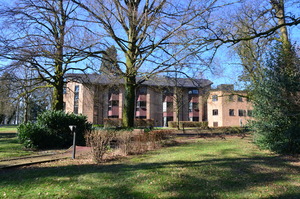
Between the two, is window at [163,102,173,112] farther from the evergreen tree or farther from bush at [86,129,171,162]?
the evergreen tree

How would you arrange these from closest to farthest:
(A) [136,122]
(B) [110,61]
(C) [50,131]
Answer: (C) [50,131] < (B) [110,61] < (A) [136,122]

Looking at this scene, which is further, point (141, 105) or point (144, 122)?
point (141, 105)

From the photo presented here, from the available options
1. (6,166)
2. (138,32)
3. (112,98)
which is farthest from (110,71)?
(112,98)

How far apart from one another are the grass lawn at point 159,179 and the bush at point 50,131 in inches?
170

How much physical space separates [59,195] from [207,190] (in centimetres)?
310

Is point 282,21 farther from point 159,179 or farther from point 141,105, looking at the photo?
point 141,105

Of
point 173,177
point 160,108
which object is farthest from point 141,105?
point 173,177

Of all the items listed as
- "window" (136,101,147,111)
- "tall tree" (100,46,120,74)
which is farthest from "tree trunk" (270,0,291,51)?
"window" (136,101,147,111)

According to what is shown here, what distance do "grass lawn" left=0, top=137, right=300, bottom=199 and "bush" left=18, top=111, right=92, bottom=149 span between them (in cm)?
433

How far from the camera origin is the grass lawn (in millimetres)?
5072

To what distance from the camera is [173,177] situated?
20.0ft

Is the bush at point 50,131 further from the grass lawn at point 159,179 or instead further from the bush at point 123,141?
the grass lawn at point 159,179

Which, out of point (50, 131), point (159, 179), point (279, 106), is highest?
point (279, 106)

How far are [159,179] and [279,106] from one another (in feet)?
21.7
